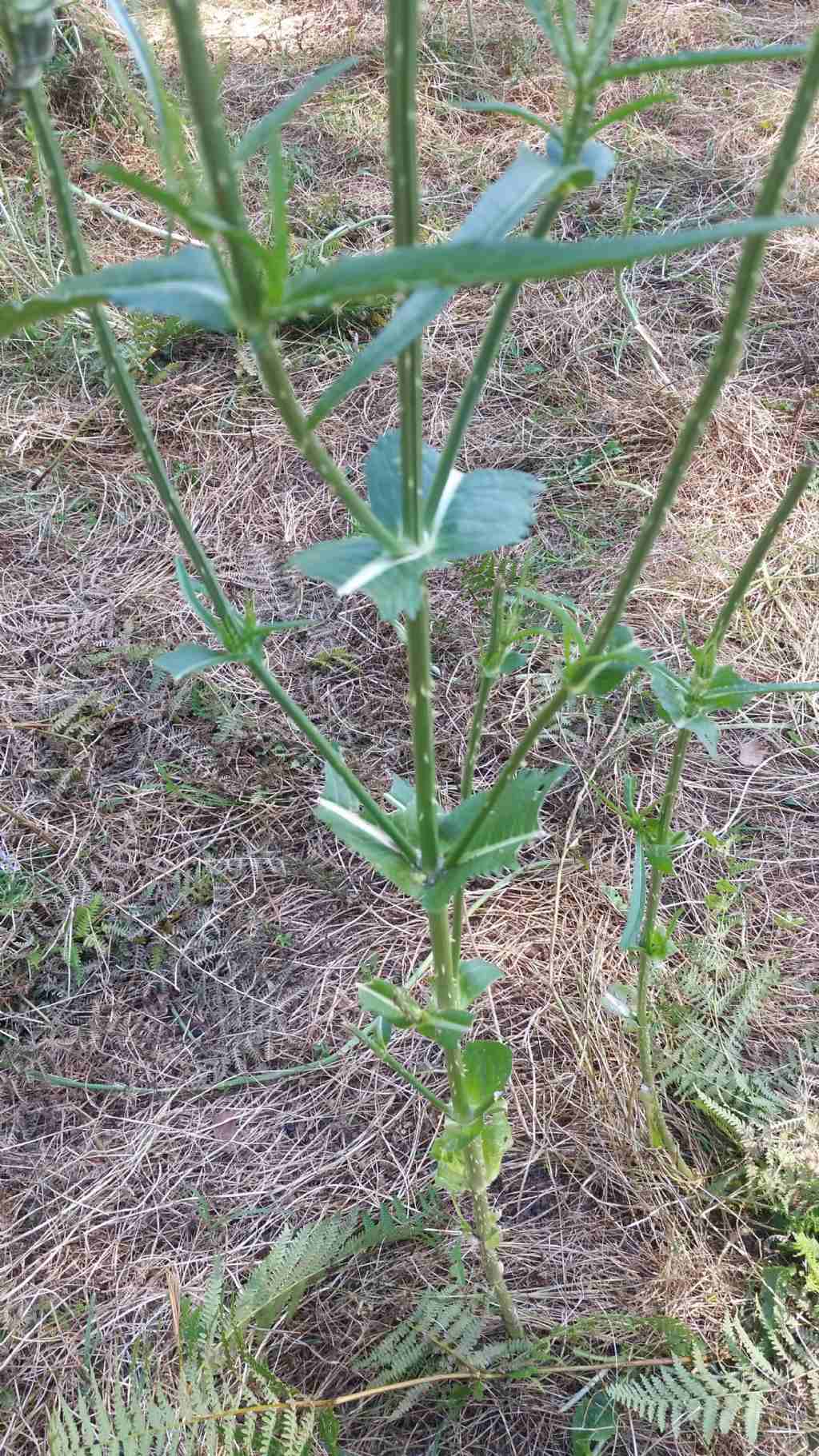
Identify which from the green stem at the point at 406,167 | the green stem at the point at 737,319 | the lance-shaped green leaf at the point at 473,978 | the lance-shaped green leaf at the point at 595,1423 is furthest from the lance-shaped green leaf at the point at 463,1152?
the green stem at the point at 406,167

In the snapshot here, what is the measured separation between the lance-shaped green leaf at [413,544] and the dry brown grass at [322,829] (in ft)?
4.45

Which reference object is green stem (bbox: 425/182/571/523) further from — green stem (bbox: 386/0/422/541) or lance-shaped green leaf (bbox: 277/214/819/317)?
lance-shaped green leaf (bbox: 277/214/819/317)

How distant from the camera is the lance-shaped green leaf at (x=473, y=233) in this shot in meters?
0.66

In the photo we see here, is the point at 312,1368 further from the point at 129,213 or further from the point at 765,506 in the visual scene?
the point at 129,213

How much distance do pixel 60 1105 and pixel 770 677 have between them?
6.63ft

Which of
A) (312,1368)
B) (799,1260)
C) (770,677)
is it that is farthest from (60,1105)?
(770,677)

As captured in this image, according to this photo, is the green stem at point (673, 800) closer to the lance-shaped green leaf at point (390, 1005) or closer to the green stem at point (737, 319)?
the green stem at point (737, 319)

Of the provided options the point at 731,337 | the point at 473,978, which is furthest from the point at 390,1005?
the point at 731,337

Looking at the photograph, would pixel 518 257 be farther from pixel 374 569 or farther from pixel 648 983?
pixel 648 983

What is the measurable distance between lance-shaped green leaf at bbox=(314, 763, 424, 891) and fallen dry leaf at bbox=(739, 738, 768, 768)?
1.42 m

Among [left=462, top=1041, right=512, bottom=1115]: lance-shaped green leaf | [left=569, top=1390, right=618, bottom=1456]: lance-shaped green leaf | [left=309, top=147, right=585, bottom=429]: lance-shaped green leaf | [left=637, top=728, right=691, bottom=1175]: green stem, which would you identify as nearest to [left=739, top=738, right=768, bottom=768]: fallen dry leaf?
[left=637, top=728, right=691, bottom=1175]: green stem

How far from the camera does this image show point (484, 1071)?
52.1 inches

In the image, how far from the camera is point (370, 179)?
390cm

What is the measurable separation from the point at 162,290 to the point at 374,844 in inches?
28.8
